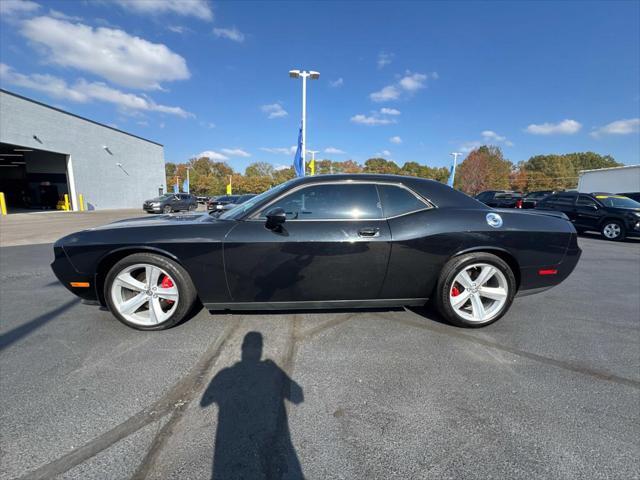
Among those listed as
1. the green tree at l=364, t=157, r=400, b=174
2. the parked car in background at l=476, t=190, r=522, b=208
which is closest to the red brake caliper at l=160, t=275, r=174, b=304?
the parked car in background at l=476, t=190, r=522, b=208

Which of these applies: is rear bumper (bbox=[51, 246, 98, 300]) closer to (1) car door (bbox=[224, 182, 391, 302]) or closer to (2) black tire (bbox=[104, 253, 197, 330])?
(2) black tire (bbox=[104, 253, 197, 330])

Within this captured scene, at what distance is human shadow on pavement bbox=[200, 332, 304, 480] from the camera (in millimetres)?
1417

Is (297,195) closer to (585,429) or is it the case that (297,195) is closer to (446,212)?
(446,212)

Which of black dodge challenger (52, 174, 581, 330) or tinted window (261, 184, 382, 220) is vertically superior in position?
tinted window (261, 184, 382, 220)

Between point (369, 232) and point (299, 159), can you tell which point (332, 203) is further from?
point (299, 159)

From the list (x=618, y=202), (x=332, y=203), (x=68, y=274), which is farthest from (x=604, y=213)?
(x=68, y=274)

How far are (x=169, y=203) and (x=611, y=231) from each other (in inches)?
935

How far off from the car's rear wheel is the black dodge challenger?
30.6 ft

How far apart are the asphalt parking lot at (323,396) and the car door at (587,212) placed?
29.1ft

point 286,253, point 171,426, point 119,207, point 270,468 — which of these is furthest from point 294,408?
point 119,207

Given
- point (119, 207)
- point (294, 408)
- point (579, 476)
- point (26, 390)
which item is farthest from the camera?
point (119, 207)

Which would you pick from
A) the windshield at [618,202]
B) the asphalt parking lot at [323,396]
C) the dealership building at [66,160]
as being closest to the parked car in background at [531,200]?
the windshield at [618,202]

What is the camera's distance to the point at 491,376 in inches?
85.3

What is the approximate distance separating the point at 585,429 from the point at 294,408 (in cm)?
175
